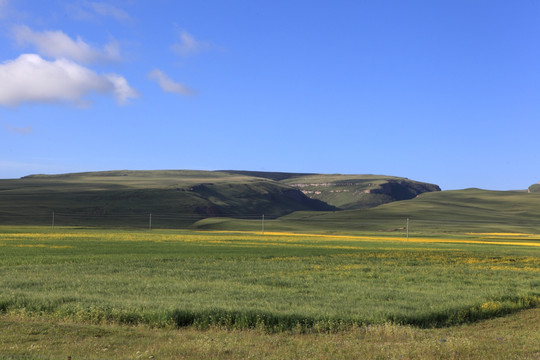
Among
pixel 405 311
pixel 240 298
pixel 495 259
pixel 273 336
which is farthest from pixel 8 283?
pixel 495 259

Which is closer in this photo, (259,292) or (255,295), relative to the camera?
(255,295)

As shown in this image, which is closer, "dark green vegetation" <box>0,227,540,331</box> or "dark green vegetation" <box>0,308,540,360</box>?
"dark green vegetation" <box>0,308,540,360</box>

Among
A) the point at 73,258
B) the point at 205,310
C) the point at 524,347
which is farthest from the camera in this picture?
the point at 73,258

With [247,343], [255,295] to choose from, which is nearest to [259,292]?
[255,295]

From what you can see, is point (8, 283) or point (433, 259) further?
point (433, 259)

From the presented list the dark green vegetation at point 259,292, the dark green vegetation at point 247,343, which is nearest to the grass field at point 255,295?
the dark green vegetation at point 259,292

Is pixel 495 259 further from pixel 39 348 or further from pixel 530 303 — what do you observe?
pixel 39 348

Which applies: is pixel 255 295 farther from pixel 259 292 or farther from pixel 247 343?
pixel 247 343

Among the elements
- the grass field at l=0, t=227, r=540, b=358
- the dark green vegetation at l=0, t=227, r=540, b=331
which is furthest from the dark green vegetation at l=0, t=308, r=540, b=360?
the dark green vegetation at l=0, t=227, r=540, b=331

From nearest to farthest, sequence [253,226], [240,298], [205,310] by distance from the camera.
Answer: [205,310] → [240,298] → [253,226]

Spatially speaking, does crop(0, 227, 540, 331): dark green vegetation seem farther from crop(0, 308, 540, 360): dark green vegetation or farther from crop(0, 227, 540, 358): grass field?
crop(0, 308, 540, 360): dark green vegetation

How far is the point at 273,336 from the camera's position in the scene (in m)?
15.6

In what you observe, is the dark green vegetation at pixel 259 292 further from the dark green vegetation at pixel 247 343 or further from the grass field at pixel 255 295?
the dark green vegetation at pixel 247 343

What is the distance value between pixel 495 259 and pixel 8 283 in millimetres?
36467
